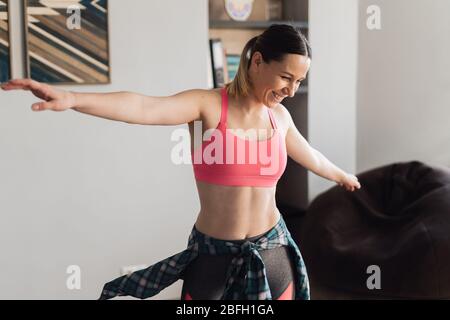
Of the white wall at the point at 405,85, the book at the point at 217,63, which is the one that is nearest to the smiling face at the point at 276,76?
the book at the point at 217,63

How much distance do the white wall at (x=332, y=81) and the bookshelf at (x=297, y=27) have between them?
0.17 ft

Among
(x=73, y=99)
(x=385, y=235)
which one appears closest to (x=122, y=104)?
(x=73, y=99)

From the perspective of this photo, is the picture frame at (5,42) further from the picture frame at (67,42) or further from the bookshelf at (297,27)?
the bookshelf at (297,27)

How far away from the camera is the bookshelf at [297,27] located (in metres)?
3.10

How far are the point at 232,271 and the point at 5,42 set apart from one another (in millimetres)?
1658

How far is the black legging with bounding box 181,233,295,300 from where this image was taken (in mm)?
1354

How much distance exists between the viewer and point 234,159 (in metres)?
1.30

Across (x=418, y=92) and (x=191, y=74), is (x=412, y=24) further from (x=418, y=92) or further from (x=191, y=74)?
(x=191, y=74)

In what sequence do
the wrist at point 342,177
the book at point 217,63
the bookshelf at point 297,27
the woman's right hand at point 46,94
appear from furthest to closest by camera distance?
1. the bookshelf at point 297,27
2. the book at point 217,63
3. the wrist at point 342,177
4. the woman's right hand at point 46,94

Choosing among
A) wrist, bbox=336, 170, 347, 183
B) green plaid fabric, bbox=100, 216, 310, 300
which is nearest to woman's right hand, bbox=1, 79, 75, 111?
green plaid fabric, bbox=100, 216, 310, 300

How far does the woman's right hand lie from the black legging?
49 centimetres

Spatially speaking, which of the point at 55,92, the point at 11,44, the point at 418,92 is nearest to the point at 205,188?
the point at 55,92

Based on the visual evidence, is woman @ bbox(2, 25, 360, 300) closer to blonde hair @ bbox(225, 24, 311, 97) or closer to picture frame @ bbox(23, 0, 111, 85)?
blonde hair @ bbox(225, 24, 311, 97)

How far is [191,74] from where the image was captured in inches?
113
